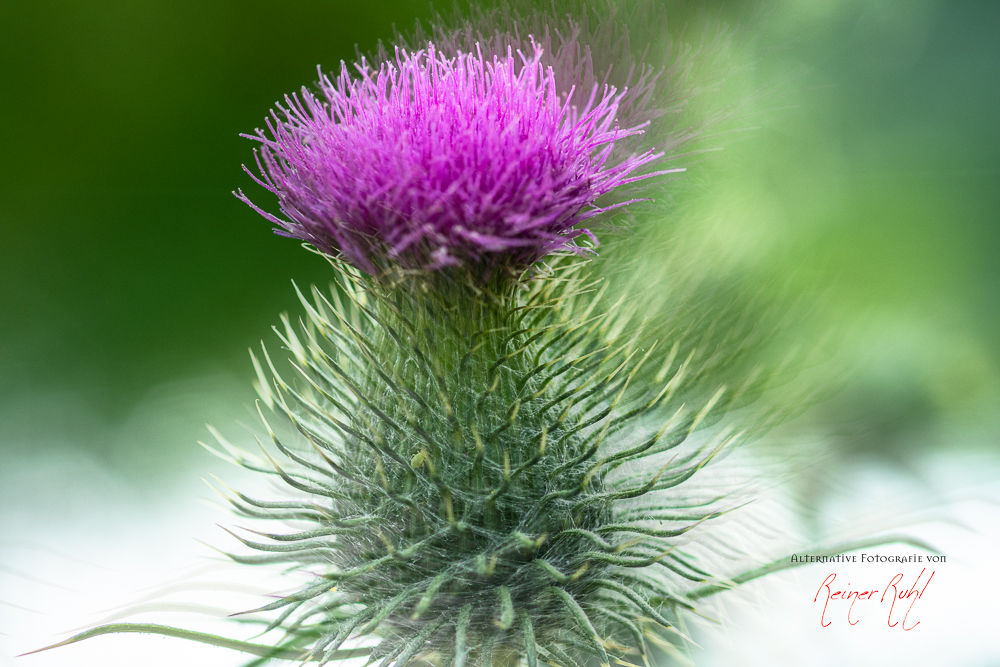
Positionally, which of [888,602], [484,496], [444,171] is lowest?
[888,602]

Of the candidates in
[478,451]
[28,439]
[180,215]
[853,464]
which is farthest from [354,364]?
[28,439]

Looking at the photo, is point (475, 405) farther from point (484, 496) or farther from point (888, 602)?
point (888, 602)

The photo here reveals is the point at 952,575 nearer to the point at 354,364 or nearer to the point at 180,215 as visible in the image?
the point at 354,364
